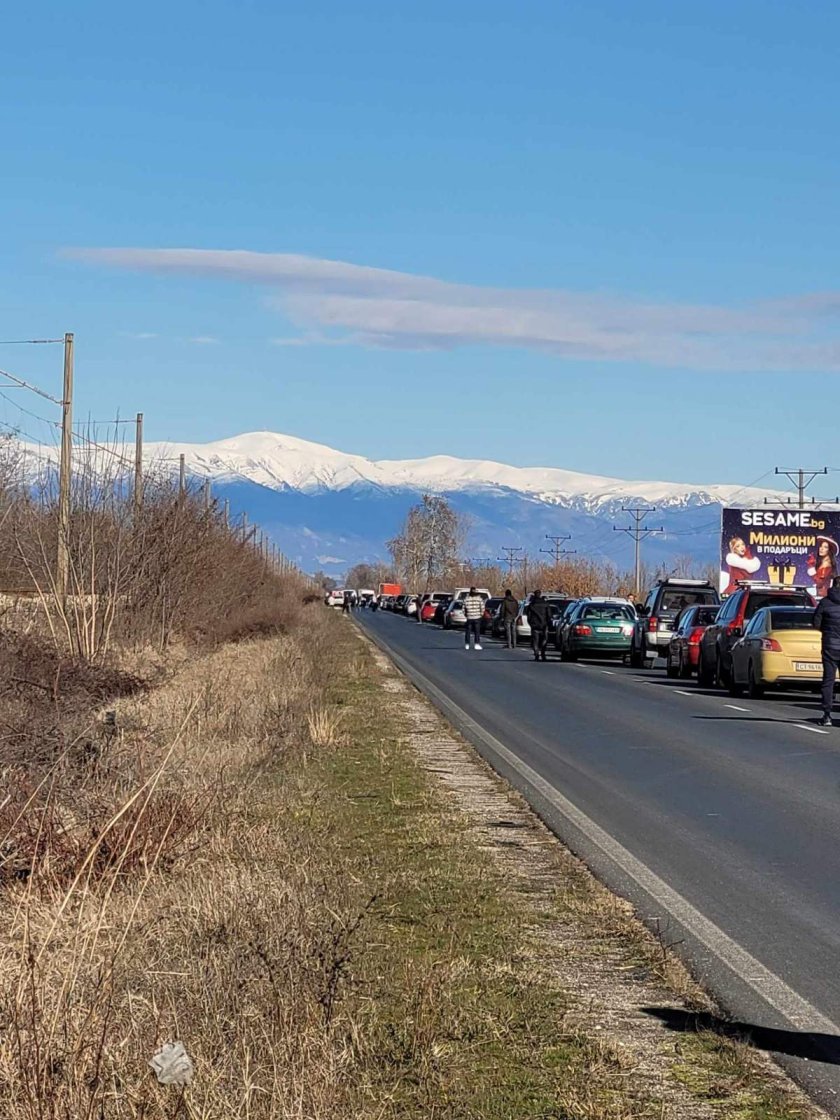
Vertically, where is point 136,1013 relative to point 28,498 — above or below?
below

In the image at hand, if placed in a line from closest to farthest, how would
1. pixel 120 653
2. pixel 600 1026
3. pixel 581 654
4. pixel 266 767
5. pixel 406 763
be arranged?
pixel 600 1026, pixel 266 767, pixel 406 763, pixel 120 653, pixel 581 654

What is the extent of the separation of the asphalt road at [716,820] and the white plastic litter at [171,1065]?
2286mm

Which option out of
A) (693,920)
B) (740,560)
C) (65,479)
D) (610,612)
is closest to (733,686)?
(65,479)

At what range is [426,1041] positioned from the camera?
6.24 metres

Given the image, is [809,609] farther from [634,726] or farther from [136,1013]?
[136,1013]

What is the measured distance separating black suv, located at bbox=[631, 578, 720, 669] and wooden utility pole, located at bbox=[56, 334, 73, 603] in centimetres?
1608

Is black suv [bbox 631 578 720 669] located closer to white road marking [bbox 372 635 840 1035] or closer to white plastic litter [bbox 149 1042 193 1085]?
white road marking [bbox 372 635 840 1035]

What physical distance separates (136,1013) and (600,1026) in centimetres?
184

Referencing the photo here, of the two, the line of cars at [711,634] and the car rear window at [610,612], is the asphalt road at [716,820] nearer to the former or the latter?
the line of cars at [711,634]

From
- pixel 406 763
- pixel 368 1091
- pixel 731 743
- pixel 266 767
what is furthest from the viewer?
pixel 731 743

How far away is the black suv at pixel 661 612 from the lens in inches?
1709

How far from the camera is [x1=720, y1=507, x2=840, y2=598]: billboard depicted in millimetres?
58531

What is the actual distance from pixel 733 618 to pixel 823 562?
1019 inches


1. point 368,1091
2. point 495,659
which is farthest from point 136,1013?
point 495,659
